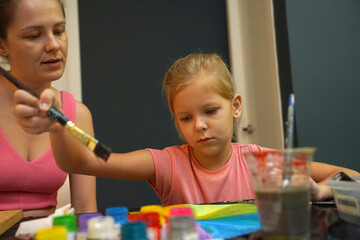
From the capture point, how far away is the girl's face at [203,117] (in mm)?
1110

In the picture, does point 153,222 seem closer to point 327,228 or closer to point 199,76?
point 327,228

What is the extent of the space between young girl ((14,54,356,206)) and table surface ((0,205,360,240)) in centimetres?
38

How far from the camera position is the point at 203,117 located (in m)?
1.12

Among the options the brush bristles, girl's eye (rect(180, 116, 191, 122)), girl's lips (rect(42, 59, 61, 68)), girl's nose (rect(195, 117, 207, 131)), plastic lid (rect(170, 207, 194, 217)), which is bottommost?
plastic lid (rect(170, 207, 194, 217))

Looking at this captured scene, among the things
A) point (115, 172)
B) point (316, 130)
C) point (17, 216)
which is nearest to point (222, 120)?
point (115, 172)

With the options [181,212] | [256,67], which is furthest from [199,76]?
[256,67]

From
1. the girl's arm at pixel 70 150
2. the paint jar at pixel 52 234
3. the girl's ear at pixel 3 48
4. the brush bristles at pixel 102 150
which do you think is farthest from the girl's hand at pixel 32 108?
the girl's ear at pixel 3 48

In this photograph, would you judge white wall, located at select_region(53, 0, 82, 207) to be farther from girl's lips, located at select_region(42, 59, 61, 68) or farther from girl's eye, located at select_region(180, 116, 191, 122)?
girl's eye, located at select_region(180, 116, 191, 122)

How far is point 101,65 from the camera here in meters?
2.57

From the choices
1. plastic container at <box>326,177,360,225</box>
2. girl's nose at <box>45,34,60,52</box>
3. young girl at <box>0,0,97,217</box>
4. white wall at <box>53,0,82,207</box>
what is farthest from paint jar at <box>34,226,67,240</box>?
white wall at <box>53,0,82,207</box>

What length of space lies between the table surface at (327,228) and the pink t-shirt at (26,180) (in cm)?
42

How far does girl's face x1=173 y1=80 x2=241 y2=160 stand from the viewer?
1.11 meters

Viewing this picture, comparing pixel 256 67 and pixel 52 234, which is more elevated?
pixel 256 67

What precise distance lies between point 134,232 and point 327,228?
0.32 m
